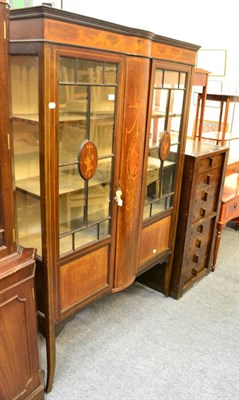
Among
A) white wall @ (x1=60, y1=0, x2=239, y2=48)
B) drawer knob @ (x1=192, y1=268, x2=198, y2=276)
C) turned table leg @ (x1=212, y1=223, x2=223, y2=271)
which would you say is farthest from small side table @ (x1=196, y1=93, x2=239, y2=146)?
drawer knob @ (x1=192, y1=268, x2=198, y2=276)

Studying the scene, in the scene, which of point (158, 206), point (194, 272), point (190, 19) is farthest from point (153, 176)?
point (190, 19)

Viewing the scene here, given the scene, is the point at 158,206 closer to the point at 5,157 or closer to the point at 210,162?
the point at 210,162

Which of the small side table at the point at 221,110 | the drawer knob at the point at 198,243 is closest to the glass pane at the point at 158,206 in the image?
the drawer knob at the point at 198,243

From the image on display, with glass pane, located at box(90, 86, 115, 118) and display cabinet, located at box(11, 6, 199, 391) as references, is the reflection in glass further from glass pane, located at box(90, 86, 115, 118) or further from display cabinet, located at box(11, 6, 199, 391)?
glass pane, located at box(90, 86, 115, 118)

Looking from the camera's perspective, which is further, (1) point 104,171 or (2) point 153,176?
(2) point 153,176

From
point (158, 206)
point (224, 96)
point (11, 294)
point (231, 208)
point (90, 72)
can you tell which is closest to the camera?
point (11, 294)

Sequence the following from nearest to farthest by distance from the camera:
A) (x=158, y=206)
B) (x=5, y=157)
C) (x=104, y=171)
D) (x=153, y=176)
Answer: (x=5, y=157) < (x=104, y=171) < (x=153, y=176) < (x=158, y=206)

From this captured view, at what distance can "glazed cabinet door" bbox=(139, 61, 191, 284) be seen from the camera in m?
1.81

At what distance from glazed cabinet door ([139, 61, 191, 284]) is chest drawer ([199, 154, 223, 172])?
17cm

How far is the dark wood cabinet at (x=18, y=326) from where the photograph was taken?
51.3 inches

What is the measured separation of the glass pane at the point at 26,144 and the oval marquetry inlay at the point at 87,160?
0.61 feet

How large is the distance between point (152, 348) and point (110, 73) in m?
1.48

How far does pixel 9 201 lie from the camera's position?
1258mm

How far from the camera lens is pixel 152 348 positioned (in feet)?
6.51
